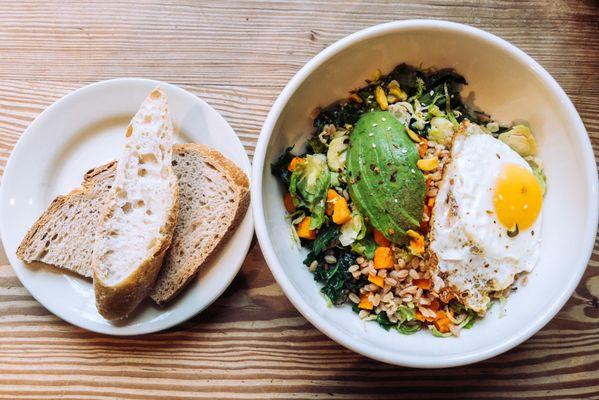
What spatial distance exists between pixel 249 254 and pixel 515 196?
1078 millimetres

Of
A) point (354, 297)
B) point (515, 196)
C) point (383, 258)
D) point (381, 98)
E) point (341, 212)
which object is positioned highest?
point (381, 98)

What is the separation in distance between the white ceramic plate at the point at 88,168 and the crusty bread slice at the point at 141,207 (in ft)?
0.39

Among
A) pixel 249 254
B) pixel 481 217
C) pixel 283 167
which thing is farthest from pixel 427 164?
pixel 249 254

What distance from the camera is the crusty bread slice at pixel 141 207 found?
2059 millimetres

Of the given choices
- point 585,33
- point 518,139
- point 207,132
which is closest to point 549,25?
point 585,33

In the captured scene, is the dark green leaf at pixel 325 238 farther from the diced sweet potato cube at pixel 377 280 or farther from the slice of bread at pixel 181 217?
the slice of bread at pixel 181 217

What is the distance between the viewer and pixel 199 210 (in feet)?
7.23

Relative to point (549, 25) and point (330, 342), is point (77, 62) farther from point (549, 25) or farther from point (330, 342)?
point (549, 25)

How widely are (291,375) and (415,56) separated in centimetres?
139

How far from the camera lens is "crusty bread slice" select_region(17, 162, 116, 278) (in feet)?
7.01

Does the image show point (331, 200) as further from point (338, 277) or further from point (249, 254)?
point (249, 254)

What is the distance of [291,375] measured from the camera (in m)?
2.22

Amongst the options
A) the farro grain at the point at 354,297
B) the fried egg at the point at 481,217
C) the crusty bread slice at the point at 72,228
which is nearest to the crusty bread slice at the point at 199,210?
the crusty bread slice at the point at 72,228

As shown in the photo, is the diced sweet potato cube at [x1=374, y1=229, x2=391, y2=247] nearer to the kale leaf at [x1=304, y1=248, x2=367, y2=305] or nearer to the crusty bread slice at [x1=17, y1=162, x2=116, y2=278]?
the kale leaf at [x1=304, y1=248, x2=367, y2=305]
